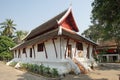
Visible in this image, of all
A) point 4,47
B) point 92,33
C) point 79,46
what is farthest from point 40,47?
point 92,33

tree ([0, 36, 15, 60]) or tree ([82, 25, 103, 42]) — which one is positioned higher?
tree ([82, 25, 103, 42])

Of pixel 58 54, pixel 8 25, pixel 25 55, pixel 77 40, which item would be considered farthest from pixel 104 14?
pixel 8 25

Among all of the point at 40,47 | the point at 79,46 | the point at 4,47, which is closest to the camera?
the point at 79,46

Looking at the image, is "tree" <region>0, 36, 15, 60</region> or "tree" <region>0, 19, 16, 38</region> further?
"tree" <region>0, 19, 16, 38</region>

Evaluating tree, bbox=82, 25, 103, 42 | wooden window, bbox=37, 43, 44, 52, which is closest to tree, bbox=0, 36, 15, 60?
tree, bbox=82, 25, 103, 42

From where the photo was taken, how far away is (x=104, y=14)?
16828 millimetres

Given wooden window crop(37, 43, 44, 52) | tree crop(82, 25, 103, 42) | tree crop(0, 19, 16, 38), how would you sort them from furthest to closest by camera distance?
1. tree crop(0, 19, 16, 38)
2. tree crop(82, 25, 103, 42)
3. wooden window crop(37, 43, 44, 52)

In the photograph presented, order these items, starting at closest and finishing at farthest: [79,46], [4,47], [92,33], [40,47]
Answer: [79,46] → [40,47] → [4,47] → [92,33]

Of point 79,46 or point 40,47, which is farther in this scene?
point 40,47

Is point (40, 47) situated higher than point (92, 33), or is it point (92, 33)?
point (92, 33)

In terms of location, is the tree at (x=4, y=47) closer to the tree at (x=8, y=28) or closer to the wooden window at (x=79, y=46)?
the tree at (x=8, y=28)

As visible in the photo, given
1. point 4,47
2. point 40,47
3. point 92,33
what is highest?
point 92,33

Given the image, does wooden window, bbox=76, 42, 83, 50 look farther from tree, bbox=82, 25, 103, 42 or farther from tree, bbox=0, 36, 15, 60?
tree, bbox=0, 36, 15, 60

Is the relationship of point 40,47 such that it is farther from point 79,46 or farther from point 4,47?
point 4,47
